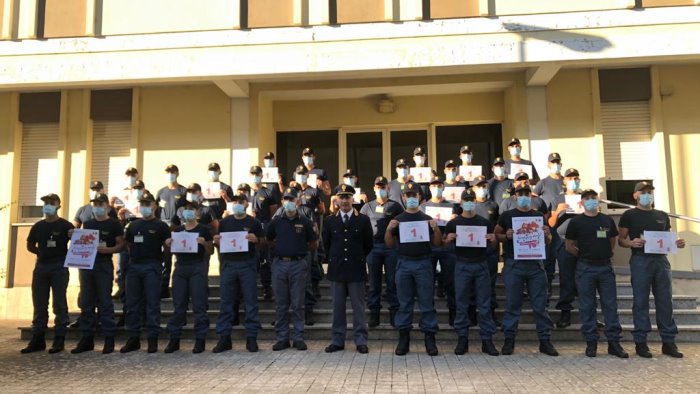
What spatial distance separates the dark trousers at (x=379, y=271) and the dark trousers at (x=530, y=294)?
1649mm

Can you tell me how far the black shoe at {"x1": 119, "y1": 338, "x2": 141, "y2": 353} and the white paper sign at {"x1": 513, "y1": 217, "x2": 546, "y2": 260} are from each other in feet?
17.8

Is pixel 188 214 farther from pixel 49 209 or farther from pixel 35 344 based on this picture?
pixel 35 344

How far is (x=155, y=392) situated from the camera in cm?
559

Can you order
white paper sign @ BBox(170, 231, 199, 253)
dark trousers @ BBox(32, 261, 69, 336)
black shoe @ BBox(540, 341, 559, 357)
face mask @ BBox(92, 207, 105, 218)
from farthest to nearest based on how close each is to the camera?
face mask @ BBox(92, 207, 105, 218), dark trousers @ BBox(32, 261, 69, 336), white paper sign @ BBox(170, 231, 199, 253), black shoe @ BBox(540, 341, 559, 357)

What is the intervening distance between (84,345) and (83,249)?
1.36 meters

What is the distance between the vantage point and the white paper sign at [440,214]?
803 centimetres

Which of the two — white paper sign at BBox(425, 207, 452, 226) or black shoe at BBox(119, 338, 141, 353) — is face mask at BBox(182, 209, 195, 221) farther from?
white paper sign at BBox(425, 207, 452, 226)

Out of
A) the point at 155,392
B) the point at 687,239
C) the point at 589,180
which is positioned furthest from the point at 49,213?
the point at 687,239

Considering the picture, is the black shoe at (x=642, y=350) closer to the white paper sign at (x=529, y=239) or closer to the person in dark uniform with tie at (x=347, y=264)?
the white paper sign at (x=529, y=239)

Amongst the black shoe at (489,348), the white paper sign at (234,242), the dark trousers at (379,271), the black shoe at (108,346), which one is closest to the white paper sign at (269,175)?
the white paper sign at (234,242)

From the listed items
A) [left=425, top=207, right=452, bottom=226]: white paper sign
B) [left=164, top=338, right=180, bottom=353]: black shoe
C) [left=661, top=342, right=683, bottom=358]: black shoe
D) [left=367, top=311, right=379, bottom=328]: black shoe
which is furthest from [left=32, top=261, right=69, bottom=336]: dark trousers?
[left=661, top=342, right=683, bottom=358]: black shoe

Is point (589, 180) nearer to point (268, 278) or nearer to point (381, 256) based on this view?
point (381, 256)

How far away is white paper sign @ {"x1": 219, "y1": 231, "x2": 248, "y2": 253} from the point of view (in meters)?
7.70

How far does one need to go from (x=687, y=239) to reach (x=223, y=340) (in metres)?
8.82
